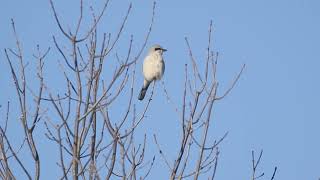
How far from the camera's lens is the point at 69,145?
13.5 feet

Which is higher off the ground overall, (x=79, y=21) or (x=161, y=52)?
(x=161, y=52)

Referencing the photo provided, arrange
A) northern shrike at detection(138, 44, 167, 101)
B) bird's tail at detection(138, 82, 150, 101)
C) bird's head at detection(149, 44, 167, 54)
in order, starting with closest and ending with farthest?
northern shrike at detection(138, 44, 167, 101) → bird's head at detection(149, 44, 167, 54) → bird's tail at detection(138, 82, 150, 101)

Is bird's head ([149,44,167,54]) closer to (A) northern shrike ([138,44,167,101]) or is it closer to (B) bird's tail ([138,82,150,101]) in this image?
(A) northern shrike ([138,44,167,101])

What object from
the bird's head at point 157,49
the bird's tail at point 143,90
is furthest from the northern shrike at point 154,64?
the bird's tail at point 143,90

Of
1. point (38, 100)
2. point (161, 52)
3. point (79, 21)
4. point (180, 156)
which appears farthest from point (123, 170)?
point (161, 52)

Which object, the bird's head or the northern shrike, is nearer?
the northern shrike

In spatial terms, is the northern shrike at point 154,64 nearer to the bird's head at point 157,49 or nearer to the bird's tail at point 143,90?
the bird's head at point 157,49

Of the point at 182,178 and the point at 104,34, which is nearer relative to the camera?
the point at 182,178

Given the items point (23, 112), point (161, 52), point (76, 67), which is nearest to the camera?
point (23, 112)

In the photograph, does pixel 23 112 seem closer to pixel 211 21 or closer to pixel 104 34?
pixel 104 34

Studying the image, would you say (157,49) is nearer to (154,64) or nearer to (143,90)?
(154,64)

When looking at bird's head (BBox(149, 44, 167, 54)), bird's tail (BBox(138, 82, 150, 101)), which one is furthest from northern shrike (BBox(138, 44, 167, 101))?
bird's tail (BBox(138, 82, 150, 101))

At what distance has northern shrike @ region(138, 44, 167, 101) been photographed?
9.45 meters

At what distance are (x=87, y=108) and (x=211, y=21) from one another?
1.09 metres
